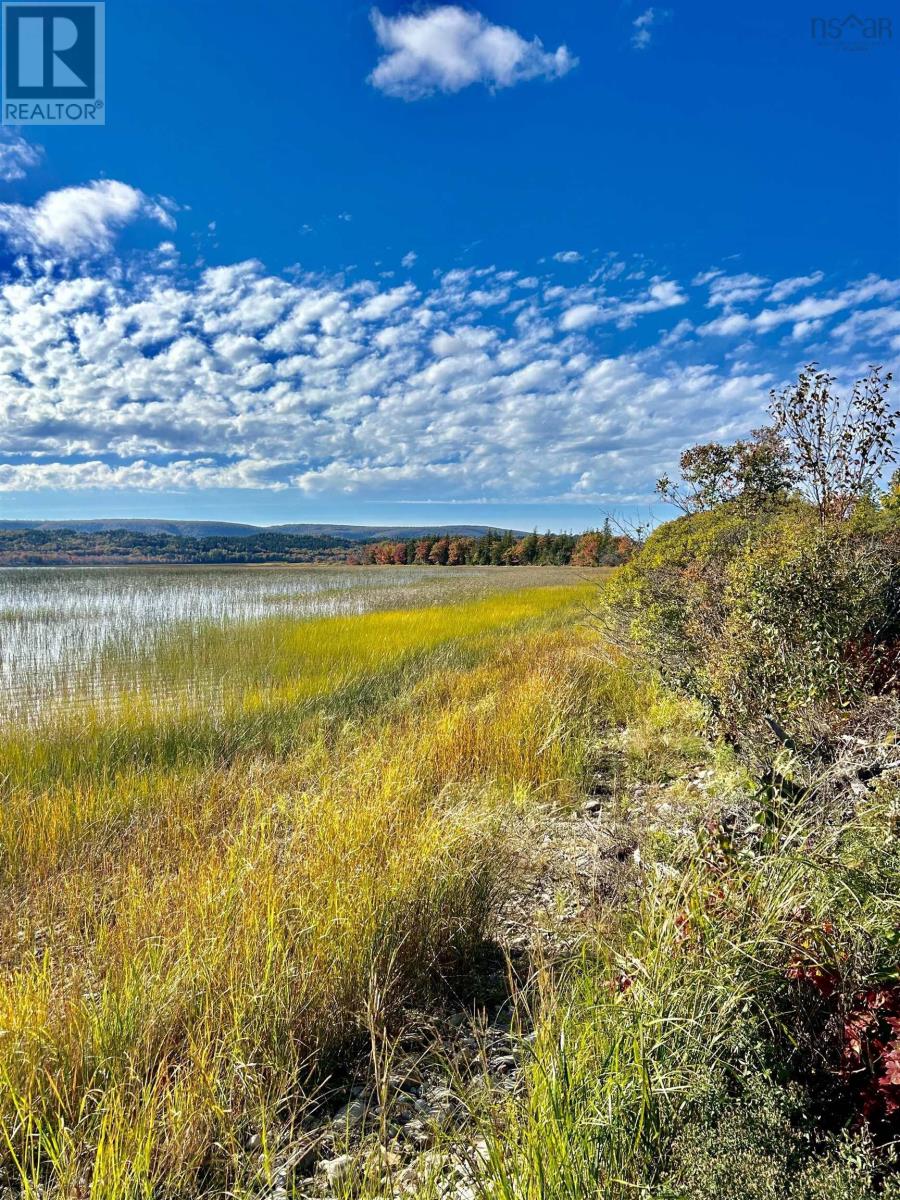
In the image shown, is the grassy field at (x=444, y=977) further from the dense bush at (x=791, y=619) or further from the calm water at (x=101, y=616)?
the calm water at (x=101, y=616)

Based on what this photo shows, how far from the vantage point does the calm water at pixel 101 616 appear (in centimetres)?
882

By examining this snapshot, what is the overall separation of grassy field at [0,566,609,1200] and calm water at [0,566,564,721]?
176cm

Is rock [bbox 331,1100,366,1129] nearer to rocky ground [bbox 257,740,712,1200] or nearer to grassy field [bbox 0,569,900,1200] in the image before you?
rocky ground [bbox 257,740,712,1200]

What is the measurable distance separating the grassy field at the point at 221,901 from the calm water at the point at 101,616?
176 cm

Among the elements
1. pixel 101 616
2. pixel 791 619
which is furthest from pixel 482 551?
pixel 791 619

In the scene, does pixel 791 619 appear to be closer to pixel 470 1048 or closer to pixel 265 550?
pixel 470 1048

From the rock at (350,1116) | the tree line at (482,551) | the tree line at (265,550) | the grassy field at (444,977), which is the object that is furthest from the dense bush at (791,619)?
the tree line at (482,551)

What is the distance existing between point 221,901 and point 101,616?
1629cm

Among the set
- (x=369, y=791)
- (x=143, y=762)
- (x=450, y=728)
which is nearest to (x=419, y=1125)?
(x=369, y=791)

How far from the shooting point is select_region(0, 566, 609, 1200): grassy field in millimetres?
1908

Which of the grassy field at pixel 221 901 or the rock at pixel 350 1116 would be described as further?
the rock at pixel 350 1116

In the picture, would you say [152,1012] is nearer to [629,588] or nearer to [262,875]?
[262,875]

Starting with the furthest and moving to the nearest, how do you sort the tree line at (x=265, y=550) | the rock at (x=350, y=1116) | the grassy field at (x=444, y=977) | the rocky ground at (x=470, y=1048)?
the tree line at (x=265, y=550), the rock at (x=350, y=1116), the rocky ground at (x=470, y=1048), the grassy field at (x=444, y=977)

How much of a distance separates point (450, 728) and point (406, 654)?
226 inches
